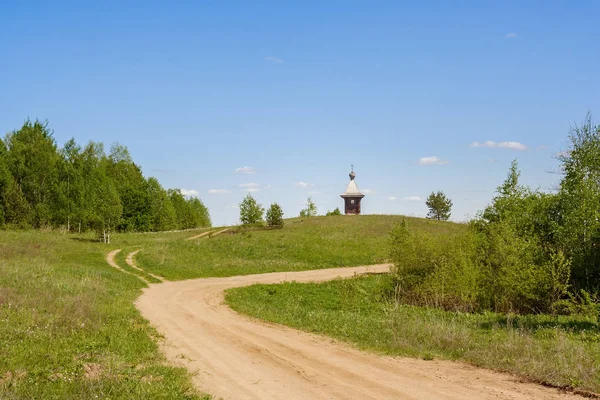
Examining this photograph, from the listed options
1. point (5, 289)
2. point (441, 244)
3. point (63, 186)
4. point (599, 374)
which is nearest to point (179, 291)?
point (5, 289)

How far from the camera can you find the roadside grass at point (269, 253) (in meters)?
37.8

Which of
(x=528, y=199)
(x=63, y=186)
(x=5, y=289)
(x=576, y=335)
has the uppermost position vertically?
(x=63, y=186)

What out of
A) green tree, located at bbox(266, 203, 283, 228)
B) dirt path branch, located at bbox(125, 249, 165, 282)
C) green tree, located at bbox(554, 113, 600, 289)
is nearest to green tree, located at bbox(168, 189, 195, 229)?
green tree, located at bbox(266, 203, 283, 228)

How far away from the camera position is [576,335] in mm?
16844

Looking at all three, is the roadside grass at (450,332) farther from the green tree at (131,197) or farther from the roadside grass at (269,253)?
the green tree at (131,197)

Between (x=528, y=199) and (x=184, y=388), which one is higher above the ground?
(x=528, y=199)

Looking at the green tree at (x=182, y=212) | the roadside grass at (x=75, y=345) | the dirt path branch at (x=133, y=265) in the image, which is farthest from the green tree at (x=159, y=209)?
the roadside grass at (x=75, y=345)

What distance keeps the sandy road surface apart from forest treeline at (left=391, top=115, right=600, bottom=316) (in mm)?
11163

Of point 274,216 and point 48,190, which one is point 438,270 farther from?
point 48,190

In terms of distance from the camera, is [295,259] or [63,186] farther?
[63,186]

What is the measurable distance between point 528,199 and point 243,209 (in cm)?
4432

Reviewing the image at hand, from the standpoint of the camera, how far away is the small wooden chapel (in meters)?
81.6

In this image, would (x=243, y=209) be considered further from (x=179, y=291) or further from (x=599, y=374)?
(x=599, y=374)

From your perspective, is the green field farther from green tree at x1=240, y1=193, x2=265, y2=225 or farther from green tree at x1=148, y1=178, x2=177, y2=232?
green tree at x1=148, y1=178, x2=177, y2=232
